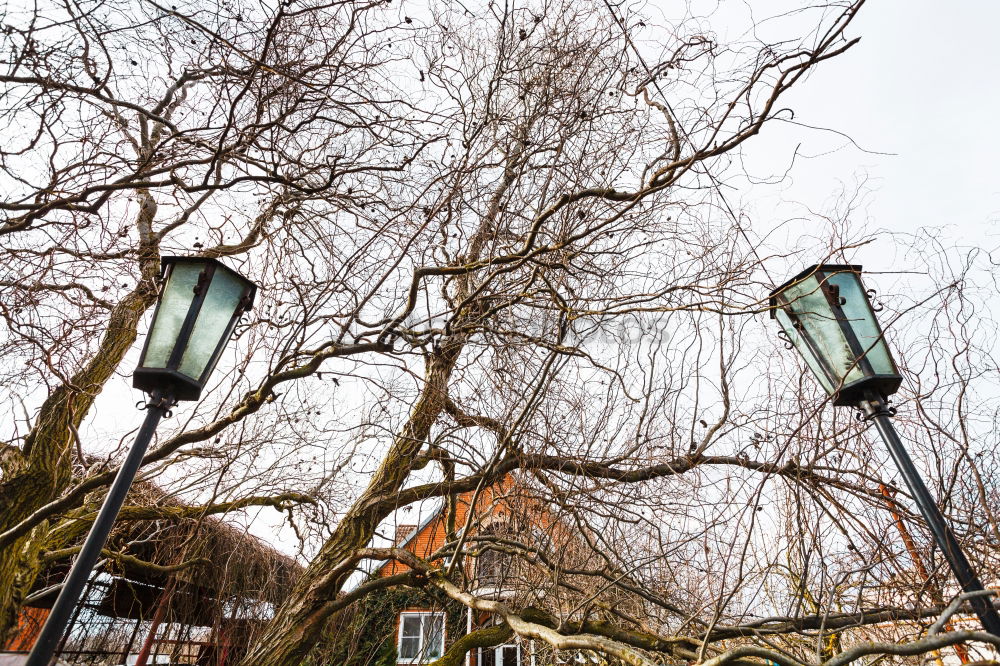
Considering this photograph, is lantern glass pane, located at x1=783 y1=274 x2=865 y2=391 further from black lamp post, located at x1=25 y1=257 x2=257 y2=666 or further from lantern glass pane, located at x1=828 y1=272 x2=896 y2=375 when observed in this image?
black lamp post, located at x1=25 y1=257 x2=257 y2=666

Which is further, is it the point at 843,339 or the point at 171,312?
the point at 843,339

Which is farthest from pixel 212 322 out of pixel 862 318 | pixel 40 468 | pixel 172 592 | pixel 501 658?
pixel 501 658

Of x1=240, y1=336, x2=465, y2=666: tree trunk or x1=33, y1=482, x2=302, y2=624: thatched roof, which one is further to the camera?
x1=33, y1=482, x2=302, y2=624: thatched roof

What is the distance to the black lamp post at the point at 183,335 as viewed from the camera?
2133 millimetres

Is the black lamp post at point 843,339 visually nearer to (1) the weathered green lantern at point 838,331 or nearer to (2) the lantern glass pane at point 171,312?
(1) the weathered green lantern at point 838,331

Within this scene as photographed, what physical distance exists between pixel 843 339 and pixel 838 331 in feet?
0.14

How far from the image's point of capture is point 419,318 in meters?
3.64

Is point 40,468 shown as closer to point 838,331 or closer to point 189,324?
point 189,324

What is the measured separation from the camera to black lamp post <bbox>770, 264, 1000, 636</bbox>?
93.0 inches

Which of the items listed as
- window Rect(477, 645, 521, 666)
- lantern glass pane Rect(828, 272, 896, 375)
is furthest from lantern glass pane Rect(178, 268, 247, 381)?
window Rect(477, 645, 521, 666)

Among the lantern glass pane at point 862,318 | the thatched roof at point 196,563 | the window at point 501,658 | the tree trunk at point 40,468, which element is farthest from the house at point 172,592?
the window at point 501,658

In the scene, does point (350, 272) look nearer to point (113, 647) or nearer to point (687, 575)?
point (687, 575)

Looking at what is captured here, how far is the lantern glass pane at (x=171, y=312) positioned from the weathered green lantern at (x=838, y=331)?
8.76ft

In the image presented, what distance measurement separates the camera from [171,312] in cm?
235
